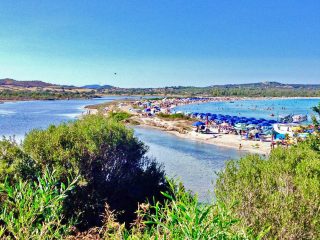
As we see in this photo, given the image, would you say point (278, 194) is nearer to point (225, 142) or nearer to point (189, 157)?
point (189, 157)

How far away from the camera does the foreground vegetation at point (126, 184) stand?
7.25 meters

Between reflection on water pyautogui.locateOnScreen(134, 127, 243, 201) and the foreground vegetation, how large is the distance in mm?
7664

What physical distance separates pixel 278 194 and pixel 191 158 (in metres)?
31.8

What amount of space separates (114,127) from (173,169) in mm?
17369

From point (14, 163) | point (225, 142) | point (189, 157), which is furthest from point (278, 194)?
point (225, 142)

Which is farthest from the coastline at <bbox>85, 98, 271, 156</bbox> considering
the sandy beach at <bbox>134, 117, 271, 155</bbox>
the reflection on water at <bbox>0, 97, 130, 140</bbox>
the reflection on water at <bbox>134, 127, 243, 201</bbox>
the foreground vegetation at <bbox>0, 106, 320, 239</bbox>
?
the foreground vegetation at <bbox>0, 106, 320, 239</bbox>

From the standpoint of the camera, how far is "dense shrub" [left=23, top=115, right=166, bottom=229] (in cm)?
1670

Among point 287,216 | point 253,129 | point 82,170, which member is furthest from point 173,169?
point 253,129

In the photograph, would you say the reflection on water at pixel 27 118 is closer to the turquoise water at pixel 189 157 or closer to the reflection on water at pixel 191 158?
the turquoise water at pixel 189 157

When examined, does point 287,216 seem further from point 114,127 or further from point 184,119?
point 184,119

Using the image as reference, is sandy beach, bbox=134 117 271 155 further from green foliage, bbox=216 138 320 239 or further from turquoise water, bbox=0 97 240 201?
green foliage, bbox=216 138 320 239

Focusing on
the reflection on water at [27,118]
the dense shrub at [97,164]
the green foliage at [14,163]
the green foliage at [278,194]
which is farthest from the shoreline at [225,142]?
the green foliage at [14,163]

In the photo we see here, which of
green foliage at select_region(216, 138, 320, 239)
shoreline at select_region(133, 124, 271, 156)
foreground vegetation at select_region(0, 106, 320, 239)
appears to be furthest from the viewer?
shoreline at select_region(133, 124, 271, 156)

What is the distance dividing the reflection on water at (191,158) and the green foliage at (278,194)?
9.56 meters
